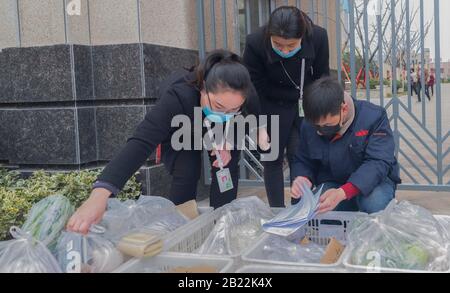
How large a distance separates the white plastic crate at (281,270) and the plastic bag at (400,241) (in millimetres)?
123

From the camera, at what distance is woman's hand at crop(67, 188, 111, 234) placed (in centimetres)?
170

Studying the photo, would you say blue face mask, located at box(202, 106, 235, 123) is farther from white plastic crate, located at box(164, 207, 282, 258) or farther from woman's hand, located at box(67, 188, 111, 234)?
woman's hand, located at box(67, 188, 111, 234)

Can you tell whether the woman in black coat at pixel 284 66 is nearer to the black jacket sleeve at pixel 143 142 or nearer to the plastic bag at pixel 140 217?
the black jacket sleeve at pixel 143 142

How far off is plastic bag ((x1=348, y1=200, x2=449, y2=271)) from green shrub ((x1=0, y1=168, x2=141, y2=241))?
6.13ft

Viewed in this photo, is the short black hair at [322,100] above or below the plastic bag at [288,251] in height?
above

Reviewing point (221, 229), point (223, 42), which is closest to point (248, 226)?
point (221, 229)

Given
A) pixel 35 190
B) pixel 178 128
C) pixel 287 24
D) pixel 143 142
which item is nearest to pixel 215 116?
pixel 178 128

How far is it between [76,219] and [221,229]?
525mm

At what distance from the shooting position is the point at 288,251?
75.4 inches

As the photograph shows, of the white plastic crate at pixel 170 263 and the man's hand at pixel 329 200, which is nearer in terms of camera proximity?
the white plastic crate at pixel 170 263

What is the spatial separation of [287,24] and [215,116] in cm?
65

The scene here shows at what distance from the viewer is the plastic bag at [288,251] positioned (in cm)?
185

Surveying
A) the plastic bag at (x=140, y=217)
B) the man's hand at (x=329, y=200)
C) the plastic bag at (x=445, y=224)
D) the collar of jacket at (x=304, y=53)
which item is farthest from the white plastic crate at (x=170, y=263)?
the collar of jacket at (x=304, y=53)

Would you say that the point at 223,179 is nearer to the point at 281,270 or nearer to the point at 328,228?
the point at 328,228
